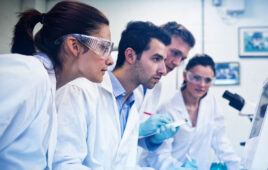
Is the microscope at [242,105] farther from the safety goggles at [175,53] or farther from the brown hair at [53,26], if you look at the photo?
the brown hair at [53,26]

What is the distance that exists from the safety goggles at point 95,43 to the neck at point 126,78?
30 centimetres

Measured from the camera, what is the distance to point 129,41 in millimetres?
1699

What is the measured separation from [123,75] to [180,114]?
76 cm

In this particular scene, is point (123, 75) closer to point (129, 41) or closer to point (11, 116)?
point (129, 41)

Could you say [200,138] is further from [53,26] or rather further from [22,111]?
[22,111]

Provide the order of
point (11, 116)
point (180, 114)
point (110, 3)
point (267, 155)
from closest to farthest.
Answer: point (11, 116), point (267, 155), point (180, 114), point (110, 3)

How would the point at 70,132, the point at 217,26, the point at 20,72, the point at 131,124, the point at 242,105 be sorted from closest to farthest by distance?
the point at 20,72
the point at 70,132
the point at 131,124
the point at 242,105
the point at 217,26

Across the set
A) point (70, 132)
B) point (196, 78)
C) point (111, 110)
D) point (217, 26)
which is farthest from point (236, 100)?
point (217, 26)

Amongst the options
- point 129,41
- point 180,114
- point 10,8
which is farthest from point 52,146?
point 10,8

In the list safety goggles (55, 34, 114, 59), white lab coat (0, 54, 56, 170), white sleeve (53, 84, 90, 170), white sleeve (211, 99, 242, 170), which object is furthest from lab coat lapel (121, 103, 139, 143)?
white sleeve (211, 99, 242, 170)

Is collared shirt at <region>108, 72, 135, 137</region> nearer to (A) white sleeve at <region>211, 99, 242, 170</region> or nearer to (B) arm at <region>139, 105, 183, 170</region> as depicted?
(B) arm at <region>139, 105, 183, 170</region>

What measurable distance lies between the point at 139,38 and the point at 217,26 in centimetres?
157

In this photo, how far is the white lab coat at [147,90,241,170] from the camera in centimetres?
192

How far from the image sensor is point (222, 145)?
6.79 ft
